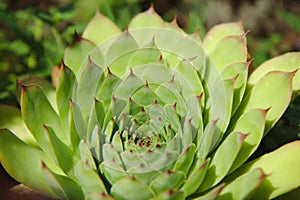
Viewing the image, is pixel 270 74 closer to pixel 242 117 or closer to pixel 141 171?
pixel 242 117

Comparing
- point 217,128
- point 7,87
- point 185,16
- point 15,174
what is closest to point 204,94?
point 217,128

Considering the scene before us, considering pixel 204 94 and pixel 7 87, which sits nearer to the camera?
pixel 204 94

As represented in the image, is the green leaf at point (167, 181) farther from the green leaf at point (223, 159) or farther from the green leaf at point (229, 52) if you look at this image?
the green leaf at point (229, 52)

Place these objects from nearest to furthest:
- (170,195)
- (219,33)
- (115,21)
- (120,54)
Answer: (170,195)
(120,54)
(219,33)
(115,21)

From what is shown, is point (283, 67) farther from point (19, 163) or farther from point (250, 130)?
point (19, 163)

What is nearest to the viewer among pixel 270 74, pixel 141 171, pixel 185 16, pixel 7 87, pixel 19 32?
pixel 141 171

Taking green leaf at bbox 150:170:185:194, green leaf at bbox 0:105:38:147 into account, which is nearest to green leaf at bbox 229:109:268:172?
green leaf at bbox 150:170:185:194

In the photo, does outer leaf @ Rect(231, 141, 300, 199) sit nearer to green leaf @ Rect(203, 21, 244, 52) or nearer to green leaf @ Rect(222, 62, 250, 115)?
green leaf @ Rect(222, 62, 250, 115)

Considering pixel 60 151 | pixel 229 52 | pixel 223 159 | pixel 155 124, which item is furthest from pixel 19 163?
pixel 229 52
